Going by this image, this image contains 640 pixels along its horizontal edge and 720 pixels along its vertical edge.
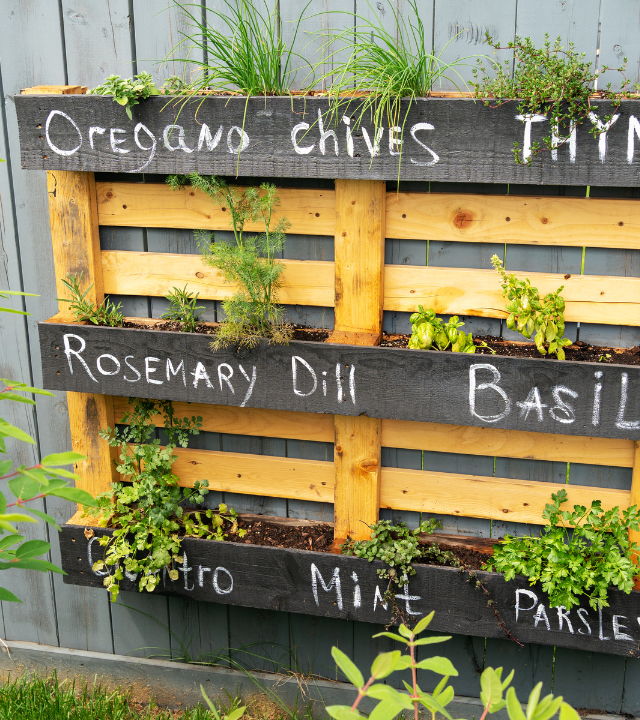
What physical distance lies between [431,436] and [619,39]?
1395 mm

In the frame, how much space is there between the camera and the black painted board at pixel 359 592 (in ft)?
7.44

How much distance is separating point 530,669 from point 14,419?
91.7 inches

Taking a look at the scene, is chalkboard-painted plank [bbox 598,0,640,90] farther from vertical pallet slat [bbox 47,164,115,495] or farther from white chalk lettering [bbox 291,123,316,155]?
vertical pallet slat [bbox 47,164,115,495]

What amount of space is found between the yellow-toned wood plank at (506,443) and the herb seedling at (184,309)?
0.79 metres

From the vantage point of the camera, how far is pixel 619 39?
6.61 feet

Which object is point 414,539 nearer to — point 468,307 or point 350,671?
point 468,307

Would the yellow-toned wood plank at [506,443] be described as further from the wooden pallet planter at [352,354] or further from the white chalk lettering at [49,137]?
the white chalk lettering at [49,137]

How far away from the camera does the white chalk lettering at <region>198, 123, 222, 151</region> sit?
2129 mm

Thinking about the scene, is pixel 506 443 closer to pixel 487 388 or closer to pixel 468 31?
pixel 487 388

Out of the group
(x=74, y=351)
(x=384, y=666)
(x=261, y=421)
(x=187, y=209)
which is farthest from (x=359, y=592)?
(x=384, y=666)

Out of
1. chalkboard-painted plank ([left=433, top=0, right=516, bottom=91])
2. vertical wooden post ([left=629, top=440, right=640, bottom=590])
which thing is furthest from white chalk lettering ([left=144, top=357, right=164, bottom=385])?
vertical wooden post ([left=629, top=440, right=640, bottom=590])

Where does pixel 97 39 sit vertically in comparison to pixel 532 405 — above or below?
above

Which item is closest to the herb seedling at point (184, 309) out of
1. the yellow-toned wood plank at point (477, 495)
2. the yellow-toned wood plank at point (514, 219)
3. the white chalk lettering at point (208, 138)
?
the white chalk lettering at point (208, 138)

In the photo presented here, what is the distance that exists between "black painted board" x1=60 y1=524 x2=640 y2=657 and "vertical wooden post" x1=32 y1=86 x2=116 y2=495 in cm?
31
